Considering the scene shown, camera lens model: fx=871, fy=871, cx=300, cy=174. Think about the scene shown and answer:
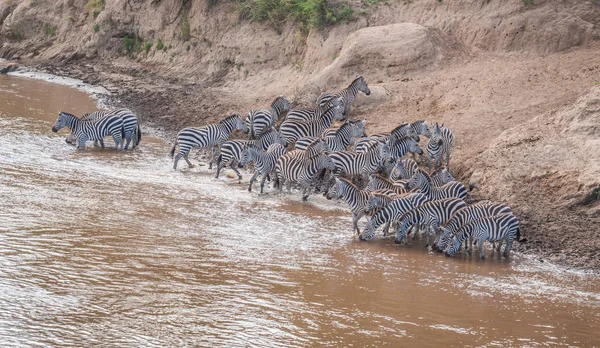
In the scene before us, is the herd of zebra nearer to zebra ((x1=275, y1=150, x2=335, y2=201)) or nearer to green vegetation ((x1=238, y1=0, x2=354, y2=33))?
zebra ((x1=275, y1=150, x2=335, y2=201))

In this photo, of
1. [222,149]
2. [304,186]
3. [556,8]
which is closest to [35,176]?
[222,149]

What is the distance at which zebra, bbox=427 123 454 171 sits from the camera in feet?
55.1

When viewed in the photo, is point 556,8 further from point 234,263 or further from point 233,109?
point 234,263

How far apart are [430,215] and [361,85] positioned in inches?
287

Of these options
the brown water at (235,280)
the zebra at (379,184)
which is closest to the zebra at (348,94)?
the brown water at (235,280)

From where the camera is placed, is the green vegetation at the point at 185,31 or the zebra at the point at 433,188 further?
the green vegetation at the point at 185,31

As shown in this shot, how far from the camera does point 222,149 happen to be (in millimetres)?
17266

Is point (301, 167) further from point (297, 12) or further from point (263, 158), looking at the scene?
point (297, 12)

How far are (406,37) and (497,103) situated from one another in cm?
375

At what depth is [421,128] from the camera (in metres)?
17.6

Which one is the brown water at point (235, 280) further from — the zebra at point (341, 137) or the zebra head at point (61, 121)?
the zebra head at point (61, 121)

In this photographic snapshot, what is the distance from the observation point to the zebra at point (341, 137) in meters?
17.7

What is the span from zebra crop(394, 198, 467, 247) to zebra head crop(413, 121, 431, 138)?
14.0ft

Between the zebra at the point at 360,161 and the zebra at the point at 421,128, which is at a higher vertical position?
the zebra at the point at 421,128
